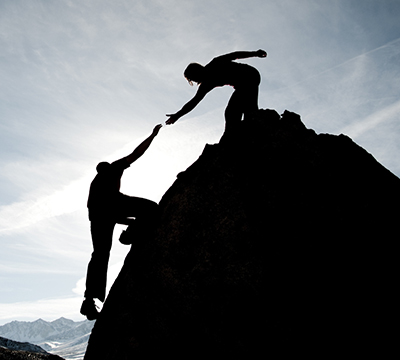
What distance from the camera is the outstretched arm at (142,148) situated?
7.49 m

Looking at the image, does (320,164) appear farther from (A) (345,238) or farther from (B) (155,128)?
(B) (155,128)

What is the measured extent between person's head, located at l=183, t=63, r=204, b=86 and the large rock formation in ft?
6.77

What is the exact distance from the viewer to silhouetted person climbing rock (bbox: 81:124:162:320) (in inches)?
273

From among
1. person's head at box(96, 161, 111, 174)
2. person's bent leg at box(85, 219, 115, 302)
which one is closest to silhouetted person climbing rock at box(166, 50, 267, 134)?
person's head at box(96, 161, 111, 174)

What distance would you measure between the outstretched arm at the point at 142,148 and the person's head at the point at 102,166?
478 mm

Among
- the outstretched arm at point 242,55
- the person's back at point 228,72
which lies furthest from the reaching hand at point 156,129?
the outstretched arm at point 242,55

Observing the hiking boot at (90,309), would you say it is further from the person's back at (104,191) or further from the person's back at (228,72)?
the person's back at (228,72)

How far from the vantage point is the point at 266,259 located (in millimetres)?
5312

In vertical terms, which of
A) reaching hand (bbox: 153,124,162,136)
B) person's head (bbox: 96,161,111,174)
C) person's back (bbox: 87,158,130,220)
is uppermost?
reaching hand (bbox: 153,124,162,136)

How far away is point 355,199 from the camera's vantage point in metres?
6.02

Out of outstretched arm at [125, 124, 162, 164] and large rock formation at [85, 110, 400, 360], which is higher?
outstretched arm at [125, 124, 162, 164]

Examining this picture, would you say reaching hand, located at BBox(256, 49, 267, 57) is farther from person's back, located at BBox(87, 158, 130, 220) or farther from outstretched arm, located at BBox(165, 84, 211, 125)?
person's back, located at BBox(87, 158, 130, 220)

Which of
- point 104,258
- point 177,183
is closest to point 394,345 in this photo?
point 177,183

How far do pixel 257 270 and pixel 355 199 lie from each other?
2.41 m
